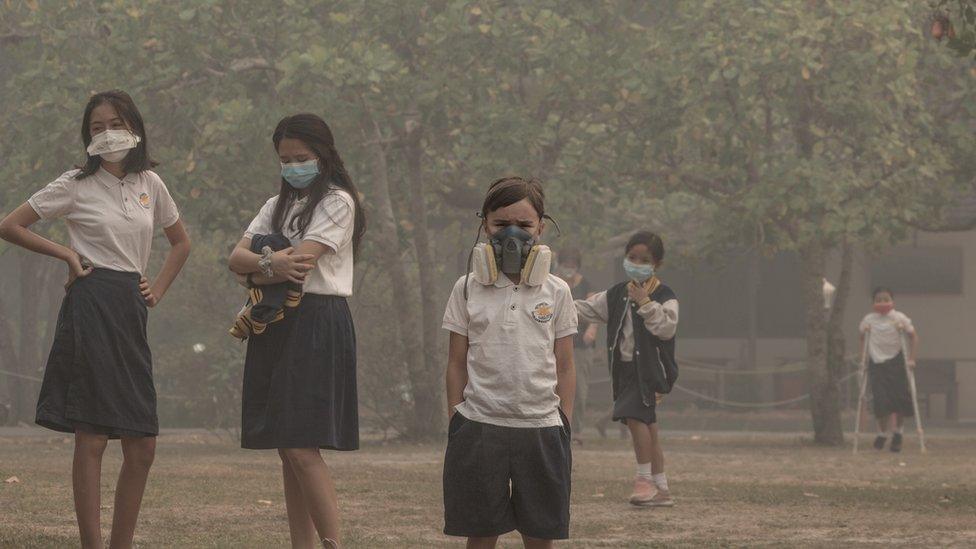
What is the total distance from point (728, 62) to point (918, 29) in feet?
8.17

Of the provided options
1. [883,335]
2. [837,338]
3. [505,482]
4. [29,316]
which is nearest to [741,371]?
[837,338]

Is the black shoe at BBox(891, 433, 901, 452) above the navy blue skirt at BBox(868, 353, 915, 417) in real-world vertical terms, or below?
below

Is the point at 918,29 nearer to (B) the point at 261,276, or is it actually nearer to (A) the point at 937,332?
(A) the point at 937,332

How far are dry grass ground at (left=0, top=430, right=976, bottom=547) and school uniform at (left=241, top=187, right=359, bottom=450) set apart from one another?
160 cm

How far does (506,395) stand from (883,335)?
49.1 feet

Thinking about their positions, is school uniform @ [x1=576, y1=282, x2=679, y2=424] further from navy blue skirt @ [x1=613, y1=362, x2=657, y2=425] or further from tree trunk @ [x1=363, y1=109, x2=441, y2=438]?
tree trunk @ [x1=363, y1=109, x2=441, y2=438]

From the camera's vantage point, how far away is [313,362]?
21.7 feet

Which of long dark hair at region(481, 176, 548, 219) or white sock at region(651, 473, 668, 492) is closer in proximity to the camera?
long dark hair at region(481, 176, 548, 219)

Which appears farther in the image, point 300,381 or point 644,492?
point 644,492

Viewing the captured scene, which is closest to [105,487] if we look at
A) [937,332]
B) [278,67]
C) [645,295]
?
[645,295]

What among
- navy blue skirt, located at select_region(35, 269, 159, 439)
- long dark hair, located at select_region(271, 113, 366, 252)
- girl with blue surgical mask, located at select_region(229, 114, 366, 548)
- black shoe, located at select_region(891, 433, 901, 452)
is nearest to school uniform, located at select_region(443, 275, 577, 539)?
girl with blue surgical mask, located at select_region(229, 114, 366, 548)

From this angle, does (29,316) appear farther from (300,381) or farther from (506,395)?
(506,395)

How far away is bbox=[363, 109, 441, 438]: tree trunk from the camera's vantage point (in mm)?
18750

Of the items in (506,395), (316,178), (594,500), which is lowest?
(594,500)
